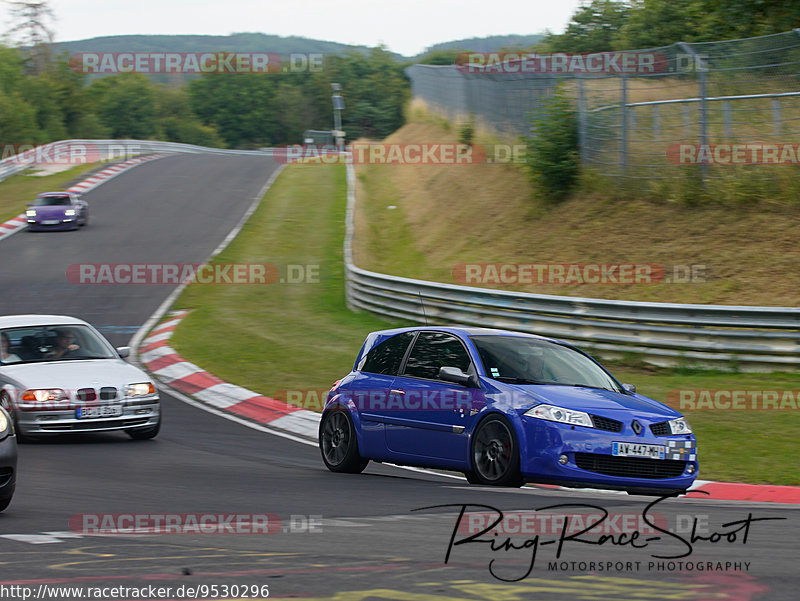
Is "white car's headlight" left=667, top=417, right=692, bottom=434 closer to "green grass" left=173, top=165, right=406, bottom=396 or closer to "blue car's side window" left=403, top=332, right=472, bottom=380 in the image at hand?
"blue car's side window" left=403, top=332, right=472, bottom=380

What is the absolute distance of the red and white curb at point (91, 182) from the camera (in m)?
33.6

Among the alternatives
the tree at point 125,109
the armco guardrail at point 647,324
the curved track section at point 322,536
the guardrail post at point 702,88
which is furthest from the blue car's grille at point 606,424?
the tree at point 125,109

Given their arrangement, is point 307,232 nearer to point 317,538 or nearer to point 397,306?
point 397,306

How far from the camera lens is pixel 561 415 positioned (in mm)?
8328

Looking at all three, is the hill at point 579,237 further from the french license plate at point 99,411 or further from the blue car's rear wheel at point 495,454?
the french license plate at point 99,411

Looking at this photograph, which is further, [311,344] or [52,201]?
[52,201]

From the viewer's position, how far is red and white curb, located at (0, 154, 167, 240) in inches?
1321

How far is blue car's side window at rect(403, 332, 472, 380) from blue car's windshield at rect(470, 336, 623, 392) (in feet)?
0.55

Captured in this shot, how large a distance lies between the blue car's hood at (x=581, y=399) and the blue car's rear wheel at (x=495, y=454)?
26 cm

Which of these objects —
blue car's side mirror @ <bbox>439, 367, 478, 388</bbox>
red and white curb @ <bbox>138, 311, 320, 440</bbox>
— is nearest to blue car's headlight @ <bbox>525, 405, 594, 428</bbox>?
blue car's side mirror @ <bbox>439, 367, 478, 388</bbox>

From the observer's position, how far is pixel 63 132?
110062 millimetres

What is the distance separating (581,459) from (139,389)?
557 centimetres

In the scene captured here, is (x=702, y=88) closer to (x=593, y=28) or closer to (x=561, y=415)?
(x=561, y=415)

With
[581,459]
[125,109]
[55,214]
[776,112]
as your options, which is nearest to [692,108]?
[776,112]
